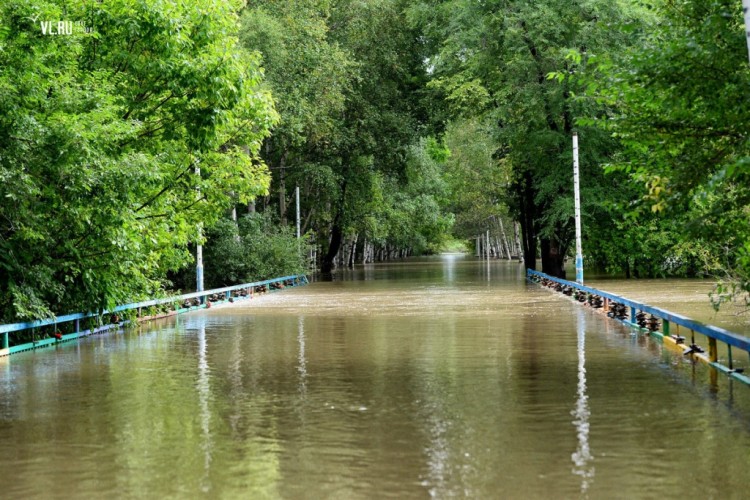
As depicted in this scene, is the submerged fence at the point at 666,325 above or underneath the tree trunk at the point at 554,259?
underneath

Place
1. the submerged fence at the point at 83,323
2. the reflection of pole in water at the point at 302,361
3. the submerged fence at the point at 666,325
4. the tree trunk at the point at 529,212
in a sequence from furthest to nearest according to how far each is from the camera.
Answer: the tree trunk at the point at 529,212 < the submerged fence at the point at 83,323 < the submerged fence at the point at 666,325 < the reflection of pole in water at the point at 302,361

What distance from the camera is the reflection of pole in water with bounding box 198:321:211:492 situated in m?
8.88

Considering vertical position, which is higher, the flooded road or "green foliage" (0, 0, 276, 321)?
"green foliage" (0, 0, 276, 321)

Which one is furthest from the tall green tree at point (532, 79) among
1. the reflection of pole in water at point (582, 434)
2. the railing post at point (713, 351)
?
the reflection of pole in water at point (582, 434)

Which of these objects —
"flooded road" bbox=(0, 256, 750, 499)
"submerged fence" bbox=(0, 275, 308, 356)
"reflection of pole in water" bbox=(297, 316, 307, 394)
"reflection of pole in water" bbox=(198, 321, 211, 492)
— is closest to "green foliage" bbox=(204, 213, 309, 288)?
"submerged fence" bbox=(0, 275, 308, 356)

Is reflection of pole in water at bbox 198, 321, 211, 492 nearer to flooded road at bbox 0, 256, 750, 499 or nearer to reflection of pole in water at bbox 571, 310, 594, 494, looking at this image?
flooded road at bbox 0, 256, 750, 499

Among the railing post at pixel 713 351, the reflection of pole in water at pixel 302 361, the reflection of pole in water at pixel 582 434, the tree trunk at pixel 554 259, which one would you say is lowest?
the reflection of pole in water at pixel 582 434

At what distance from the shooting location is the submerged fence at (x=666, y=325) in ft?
48.8

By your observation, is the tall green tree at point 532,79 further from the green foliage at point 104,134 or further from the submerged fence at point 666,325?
the green foliage at point 104,134

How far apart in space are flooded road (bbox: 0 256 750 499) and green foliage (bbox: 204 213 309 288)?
28.3 meters

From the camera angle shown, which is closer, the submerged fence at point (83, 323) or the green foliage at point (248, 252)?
the submerged fence at point (83, 323)

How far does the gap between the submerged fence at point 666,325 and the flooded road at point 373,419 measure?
0.41 m

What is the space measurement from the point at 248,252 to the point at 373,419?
136 ft

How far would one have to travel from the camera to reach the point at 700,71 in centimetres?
1430
